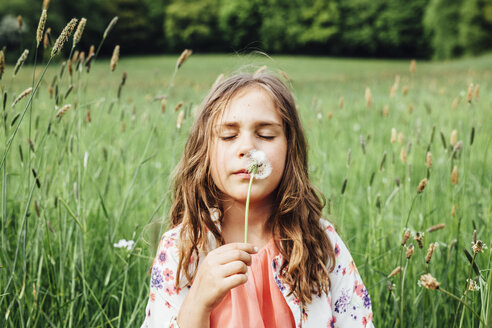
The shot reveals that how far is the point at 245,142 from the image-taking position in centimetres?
117

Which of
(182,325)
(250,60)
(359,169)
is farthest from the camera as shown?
(359,169)

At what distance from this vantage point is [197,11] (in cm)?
4344

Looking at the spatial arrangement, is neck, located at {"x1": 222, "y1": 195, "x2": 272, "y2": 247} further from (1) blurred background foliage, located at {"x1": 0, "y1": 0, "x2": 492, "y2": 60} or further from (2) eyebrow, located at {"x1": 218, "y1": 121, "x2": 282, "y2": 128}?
(1) blurred background foliage, located at {"x1": 0, "y1": 0, "x2": 492, "y2": 60}

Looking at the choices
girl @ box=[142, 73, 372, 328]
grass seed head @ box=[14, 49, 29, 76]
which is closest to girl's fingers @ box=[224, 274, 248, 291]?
girl @ box=[142, 73, 372, 328]

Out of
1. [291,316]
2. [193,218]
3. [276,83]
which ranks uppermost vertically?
[276,83]

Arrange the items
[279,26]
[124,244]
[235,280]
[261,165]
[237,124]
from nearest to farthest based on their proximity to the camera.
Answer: [235,280]
[261,165]
[237,124]
[124,244]
[279,26]

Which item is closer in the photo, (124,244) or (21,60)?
(21,60)

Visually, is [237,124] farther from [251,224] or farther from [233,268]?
[233,268]

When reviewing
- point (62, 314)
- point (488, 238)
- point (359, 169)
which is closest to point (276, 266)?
point (62, 314)

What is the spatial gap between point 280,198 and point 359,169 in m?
2.13

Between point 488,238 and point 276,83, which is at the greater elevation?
point 276,83

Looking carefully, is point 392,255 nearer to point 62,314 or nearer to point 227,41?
point 62,314

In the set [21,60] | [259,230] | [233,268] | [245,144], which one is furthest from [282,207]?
[21,60]

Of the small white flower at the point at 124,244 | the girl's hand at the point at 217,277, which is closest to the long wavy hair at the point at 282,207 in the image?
the girl's hand at the point at 217,277
